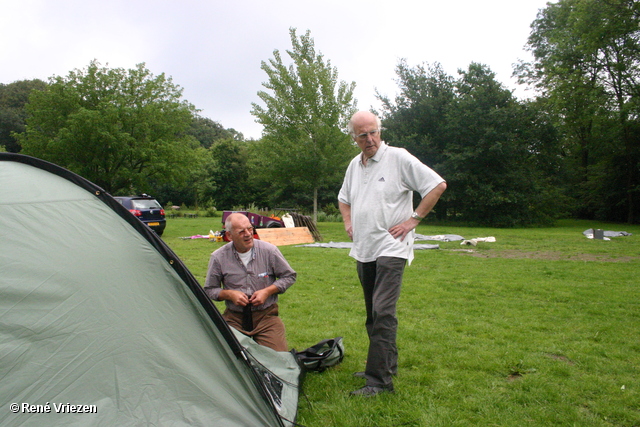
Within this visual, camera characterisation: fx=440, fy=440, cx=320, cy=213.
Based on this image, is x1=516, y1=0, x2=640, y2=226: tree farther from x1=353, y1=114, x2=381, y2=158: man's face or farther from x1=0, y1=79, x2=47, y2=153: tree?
x1=0, y1=79, x2=47, y2=153: tree

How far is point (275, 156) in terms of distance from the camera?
1956 centimetres

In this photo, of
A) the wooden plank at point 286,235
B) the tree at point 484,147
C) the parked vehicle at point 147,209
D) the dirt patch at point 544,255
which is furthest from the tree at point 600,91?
the parked vehicle at point 147,209

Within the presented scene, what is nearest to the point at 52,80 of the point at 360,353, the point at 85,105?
the point at 85,105

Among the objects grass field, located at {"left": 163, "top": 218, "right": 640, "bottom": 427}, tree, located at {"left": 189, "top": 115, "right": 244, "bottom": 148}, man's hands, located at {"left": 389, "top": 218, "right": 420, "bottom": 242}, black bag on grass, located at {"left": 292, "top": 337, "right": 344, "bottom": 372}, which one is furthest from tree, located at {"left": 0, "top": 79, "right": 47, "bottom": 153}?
man's hands, located at {"left": 389, "top": 218, "right": 420, "bottom": 242}

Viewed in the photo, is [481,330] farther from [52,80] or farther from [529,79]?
[529,79]

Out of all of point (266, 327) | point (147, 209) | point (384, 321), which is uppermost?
point (147, 209)

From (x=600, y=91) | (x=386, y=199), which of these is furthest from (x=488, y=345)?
(x=600, y=91)

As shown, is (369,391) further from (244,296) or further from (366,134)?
(366,134)

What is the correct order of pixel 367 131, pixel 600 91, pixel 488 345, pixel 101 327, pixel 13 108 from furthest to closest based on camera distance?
pixel 13 108, pixel 600 91, pixel 488 345, pixel 367 131, pixel 101 327

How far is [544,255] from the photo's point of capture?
1063 centimetres

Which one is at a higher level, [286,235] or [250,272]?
[250,272]

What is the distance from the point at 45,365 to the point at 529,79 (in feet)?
115

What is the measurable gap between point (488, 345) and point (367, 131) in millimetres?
2377

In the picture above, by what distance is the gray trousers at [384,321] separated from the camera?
3.01 m
